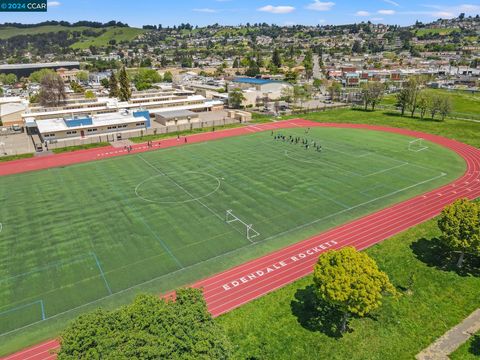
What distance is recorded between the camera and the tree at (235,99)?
101312mm

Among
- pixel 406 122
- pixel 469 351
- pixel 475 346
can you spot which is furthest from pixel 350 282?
pixel 406 122

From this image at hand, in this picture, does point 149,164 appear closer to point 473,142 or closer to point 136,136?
point 136,136

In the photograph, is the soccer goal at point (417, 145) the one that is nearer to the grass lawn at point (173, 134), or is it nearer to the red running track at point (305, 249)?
the red running track at point (305, 249)

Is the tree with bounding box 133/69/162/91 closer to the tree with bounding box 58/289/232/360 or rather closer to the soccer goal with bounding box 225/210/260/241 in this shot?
the soccer goal with bounding box 225/210/260/241

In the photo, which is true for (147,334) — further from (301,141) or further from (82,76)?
(82,76)

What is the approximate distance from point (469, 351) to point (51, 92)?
104539 mm

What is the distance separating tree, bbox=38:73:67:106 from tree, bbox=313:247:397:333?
96.2m

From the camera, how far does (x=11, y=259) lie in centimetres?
3045

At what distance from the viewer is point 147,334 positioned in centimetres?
1559

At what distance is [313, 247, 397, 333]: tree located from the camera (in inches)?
796

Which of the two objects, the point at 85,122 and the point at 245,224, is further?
the point at 85,122

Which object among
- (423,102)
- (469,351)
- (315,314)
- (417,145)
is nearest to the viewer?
(469,351)

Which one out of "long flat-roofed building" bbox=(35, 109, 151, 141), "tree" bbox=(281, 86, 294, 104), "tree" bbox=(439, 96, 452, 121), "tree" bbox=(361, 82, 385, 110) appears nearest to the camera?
"long flat-roofed building" bbox=(35, 109, 151, 141)

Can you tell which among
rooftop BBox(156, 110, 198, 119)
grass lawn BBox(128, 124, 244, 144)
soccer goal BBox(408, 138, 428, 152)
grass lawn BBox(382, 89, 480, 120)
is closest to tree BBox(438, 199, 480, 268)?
soccer goal BBox(408, 138, 428, 152)
